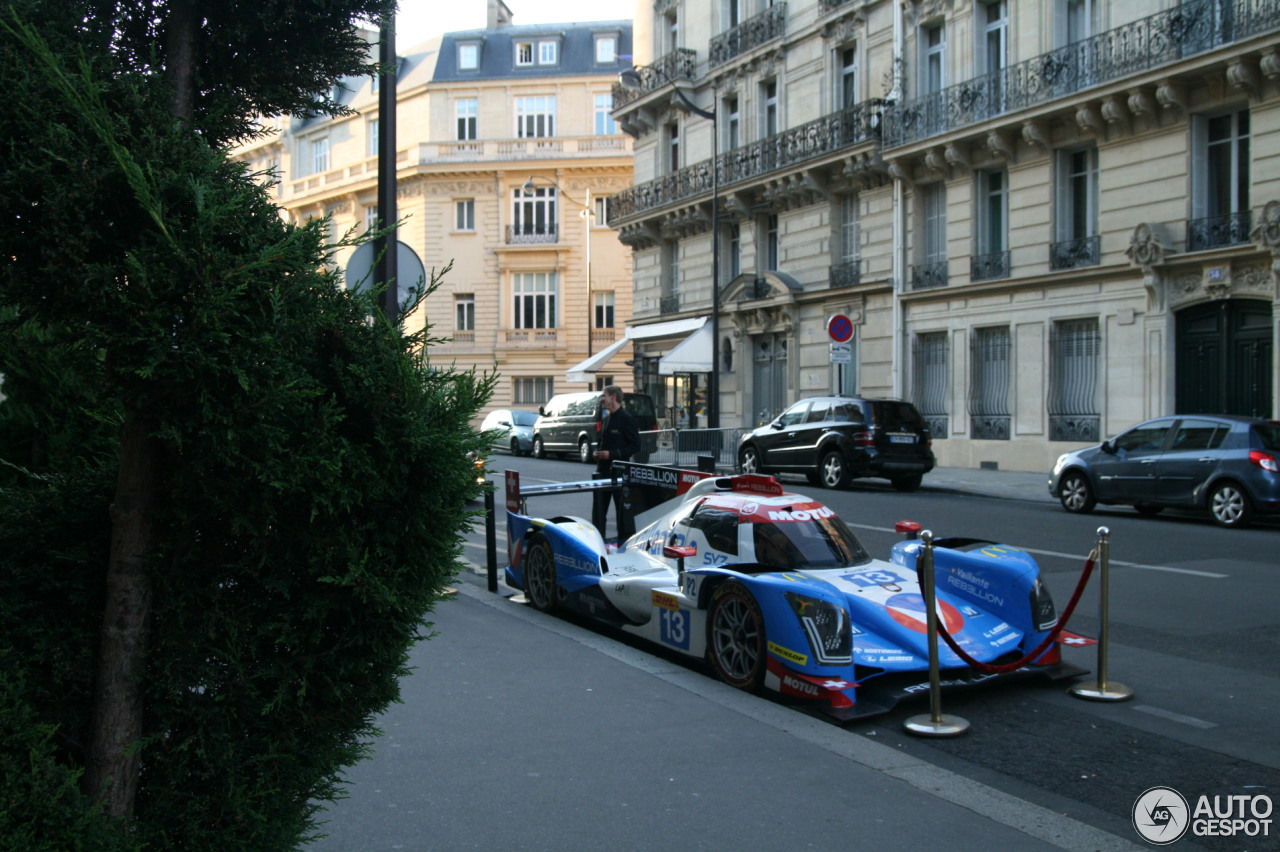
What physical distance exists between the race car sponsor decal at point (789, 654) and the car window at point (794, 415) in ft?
50.7

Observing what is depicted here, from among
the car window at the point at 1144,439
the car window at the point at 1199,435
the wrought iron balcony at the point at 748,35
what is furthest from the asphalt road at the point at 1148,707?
the wrought iron balcony at the point at 748,35

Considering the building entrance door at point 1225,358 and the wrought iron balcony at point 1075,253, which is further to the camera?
the wrought iron balcony at point 1075,253

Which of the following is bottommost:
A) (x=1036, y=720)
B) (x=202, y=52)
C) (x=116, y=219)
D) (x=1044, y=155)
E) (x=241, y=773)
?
(x=1036, y=720)

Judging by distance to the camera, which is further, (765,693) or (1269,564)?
(1269,564)

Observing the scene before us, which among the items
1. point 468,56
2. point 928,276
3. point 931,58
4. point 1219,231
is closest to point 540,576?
point 1219,231

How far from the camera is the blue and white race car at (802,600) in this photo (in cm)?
610

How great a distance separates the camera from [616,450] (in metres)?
12.9

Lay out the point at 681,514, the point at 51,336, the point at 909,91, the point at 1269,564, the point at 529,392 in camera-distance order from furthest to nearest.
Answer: the point at 529,392
the point at 909,91
the point at 1269,564
the point at 681,514
the point at 51,336

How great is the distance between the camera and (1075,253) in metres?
22.5

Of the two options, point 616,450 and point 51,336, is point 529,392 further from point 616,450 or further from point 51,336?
point 51,336

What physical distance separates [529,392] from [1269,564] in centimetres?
4215

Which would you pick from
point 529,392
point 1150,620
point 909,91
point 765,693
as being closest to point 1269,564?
point 1150,620

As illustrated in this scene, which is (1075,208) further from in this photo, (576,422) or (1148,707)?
(1148,707)

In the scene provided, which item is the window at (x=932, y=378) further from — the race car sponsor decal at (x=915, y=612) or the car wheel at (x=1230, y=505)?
the race car sponsor decal at (x=915, y=612)
